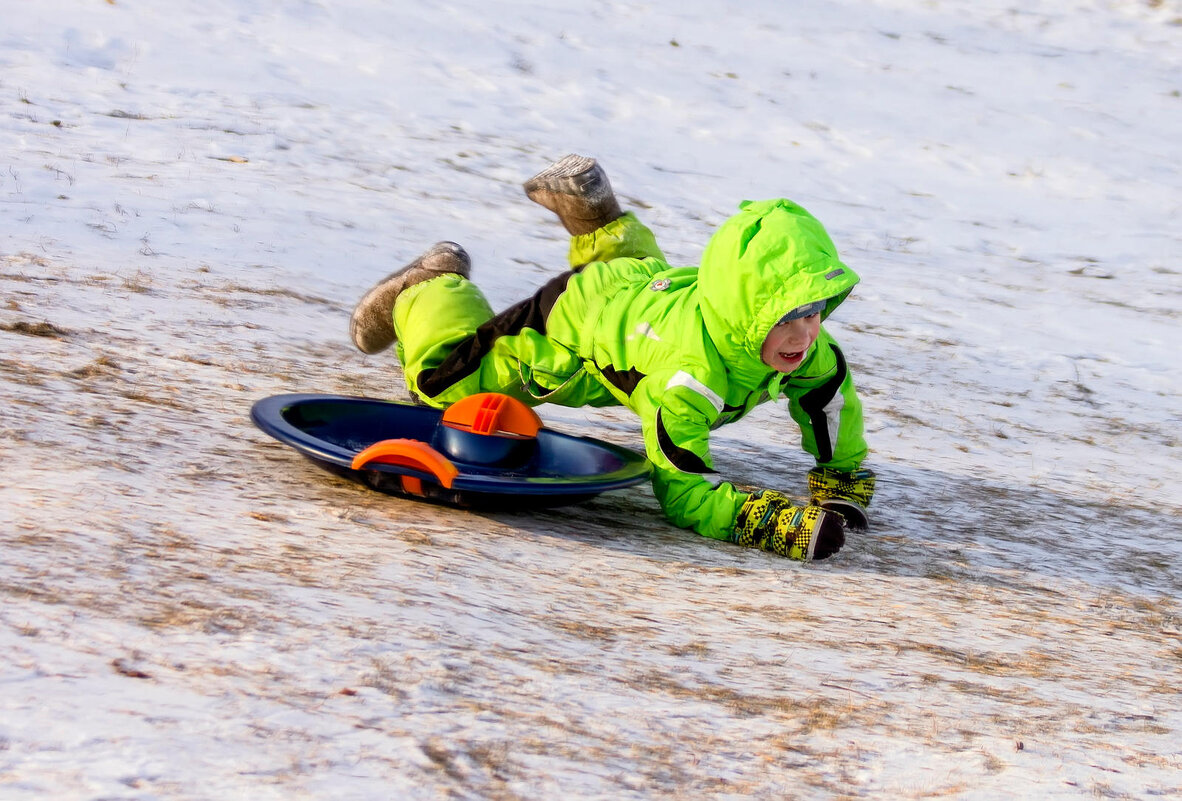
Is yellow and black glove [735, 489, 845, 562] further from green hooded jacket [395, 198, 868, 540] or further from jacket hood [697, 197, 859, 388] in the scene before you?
jacket hood [697, 197, 859, 388]

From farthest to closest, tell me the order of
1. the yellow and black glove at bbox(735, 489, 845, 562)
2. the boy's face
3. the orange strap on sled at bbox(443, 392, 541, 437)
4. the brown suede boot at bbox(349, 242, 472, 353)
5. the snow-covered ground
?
the brown suede boot at bbox(349, 242, 472, 353) → the orange strap on sled at bbox(443, 392, 541, 437) → the boy's face → the yellow and black glove at bbox(735, 489, 845, 562) → the snow-covered ground

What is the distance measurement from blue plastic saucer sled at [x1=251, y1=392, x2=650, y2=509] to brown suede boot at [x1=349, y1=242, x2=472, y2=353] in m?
0.85

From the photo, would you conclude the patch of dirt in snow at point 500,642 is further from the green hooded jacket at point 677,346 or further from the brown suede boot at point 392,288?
the brown suede boot at point 392,288

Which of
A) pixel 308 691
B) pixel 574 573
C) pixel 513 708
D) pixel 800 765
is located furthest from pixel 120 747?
pixel 574 573

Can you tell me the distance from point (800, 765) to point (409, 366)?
9.38 feet

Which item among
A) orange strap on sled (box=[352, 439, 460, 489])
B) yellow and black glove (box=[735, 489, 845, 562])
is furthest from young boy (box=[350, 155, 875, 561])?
orange strap on sled (box=[352, 439, 460, 489])

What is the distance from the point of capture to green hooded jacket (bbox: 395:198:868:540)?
11.5 ft

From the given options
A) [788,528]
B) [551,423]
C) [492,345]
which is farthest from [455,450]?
[551,423]

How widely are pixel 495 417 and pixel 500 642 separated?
54.2 inches

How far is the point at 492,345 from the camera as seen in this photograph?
4.34 metres

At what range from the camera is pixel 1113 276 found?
10062mm

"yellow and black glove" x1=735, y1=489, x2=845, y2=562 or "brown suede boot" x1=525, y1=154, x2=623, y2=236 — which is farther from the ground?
"brown suede boot" x1=525, y1=154, x2=623, y2=236

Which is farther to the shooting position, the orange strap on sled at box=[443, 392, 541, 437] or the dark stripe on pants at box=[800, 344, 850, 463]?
the dark stripe on pants at box=[800, 344, 850, 463]

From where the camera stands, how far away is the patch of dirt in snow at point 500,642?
1.90m
